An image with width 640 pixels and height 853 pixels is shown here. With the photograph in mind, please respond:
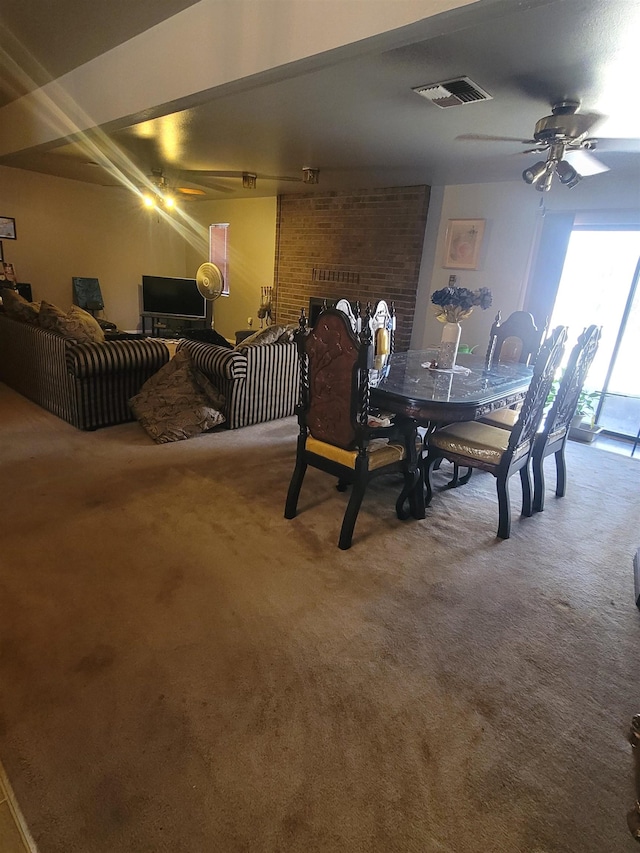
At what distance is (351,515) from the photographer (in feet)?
7.58

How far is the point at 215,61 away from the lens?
2264 millimetres

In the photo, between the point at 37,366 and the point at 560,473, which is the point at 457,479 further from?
the point at 37,366

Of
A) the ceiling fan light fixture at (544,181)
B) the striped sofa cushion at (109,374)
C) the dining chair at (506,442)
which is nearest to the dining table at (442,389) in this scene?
the dining chair at (506,442)

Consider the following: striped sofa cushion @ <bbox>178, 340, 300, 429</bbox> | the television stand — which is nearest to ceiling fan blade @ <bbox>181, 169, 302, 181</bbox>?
striped sofa cushion @ <bbox>178, 340, 300, 429</bbox>

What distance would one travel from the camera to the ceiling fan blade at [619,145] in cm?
286

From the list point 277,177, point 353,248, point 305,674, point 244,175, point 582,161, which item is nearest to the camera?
point 305,674

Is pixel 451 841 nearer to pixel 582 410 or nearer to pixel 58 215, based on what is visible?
pixel 582 410

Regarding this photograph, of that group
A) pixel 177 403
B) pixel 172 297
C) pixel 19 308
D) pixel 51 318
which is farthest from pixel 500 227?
pixel 172 297

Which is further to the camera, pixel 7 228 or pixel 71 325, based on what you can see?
pixel 7 228

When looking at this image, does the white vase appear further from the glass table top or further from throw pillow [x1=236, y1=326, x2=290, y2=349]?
throw pillow [x1=236, y1=326, x2=290, y2=349]

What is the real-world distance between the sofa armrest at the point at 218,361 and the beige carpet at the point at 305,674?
1160mm

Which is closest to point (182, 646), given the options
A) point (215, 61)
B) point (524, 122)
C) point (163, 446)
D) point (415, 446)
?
point (415, 446)

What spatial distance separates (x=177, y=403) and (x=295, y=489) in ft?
5.25

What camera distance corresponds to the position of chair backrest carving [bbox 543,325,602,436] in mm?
2576
